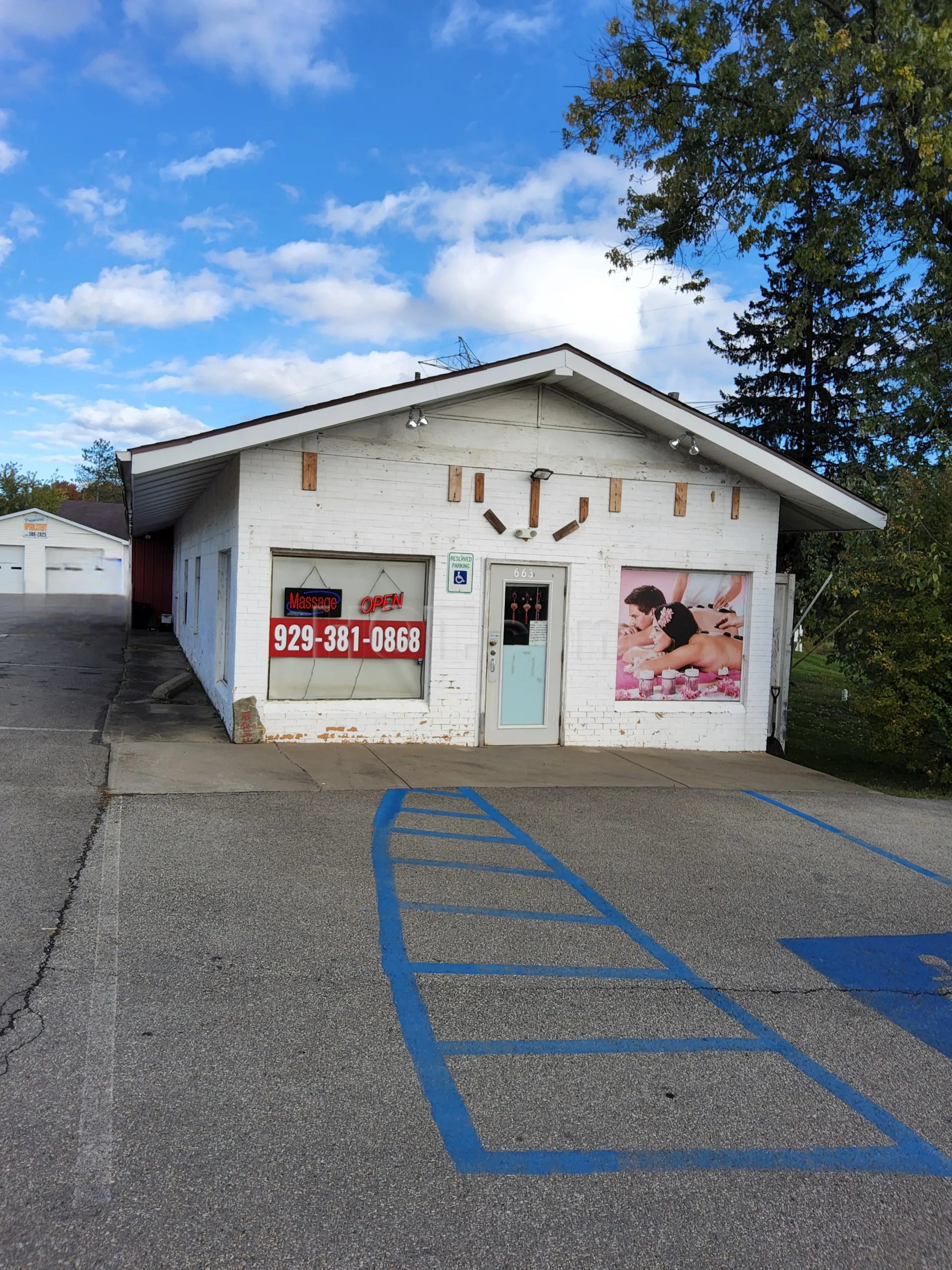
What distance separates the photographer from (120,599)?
144ft

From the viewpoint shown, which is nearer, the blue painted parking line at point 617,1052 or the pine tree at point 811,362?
the blue painted parking line at point 617,1052

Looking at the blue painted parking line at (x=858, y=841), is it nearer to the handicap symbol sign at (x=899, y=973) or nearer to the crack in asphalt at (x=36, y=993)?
the handicap symbol sign at (x=899, y=973)

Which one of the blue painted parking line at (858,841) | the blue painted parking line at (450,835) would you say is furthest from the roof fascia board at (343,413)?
the blue painted parking line at (858,841)

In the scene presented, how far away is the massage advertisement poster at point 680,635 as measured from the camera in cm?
1132

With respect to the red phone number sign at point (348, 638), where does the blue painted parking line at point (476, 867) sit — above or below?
below

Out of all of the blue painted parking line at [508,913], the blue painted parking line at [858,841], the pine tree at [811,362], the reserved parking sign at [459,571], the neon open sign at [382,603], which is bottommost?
the blue painted parking line at [858,841]

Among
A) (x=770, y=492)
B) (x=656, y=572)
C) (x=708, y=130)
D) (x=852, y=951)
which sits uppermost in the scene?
(x=708, y=130)

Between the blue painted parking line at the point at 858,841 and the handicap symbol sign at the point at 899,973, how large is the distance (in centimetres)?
139

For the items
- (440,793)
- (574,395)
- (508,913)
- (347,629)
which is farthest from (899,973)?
(574,395)

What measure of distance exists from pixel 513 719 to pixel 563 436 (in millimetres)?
3372

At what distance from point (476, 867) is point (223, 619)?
22.0ft

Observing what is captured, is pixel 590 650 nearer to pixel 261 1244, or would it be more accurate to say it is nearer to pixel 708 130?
pixel 261 1244

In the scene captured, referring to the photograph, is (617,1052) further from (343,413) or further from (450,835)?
(343,413)

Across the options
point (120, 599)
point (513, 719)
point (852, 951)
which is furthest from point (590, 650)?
point (120, 599)
